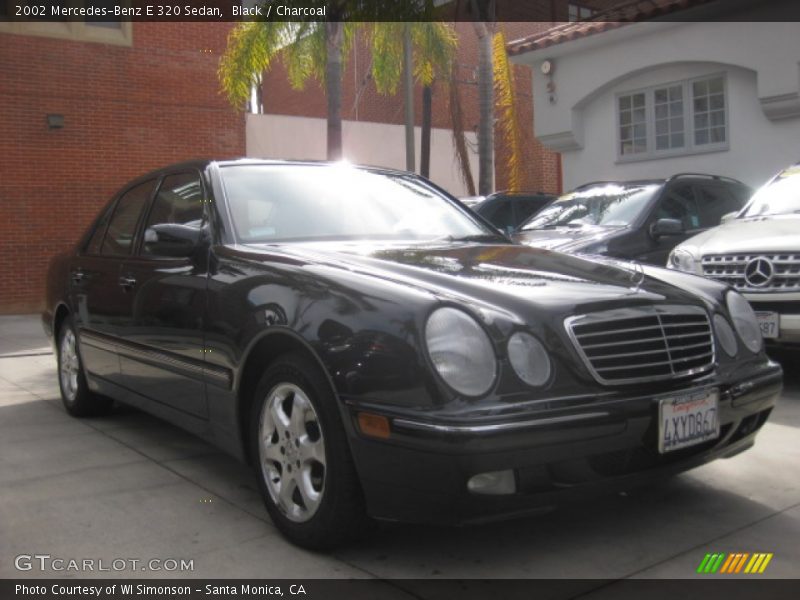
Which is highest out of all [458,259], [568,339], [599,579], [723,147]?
[723,147]

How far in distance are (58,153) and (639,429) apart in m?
13.3

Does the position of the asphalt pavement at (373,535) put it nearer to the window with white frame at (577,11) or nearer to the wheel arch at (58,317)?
the wheel arch at (58,317)

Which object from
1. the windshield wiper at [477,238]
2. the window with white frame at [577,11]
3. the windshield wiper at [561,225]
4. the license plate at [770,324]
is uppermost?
the window with white frame at [577,11]

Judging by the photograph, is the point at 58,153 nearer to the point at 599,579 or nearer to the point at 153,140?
the point at 153,140

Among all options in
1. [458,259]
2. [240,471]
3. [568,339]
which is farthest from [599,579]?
[240,471]

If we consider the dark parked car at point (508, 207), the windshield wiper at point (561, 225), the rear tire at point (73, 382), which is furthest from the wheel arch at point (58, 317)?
the dark parked car at point (508, 207)

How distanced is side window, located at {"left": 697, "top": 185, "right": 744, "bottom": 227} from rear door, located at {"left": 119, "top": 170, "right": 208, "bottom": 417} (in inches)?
226

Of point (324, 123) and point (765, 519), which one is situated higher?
point (324, 123)

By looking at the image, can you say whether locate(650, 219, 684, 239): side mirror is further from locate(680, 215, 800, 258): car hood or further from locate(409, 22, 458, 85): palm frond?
locate(409, 22, 458, 85): palm frond

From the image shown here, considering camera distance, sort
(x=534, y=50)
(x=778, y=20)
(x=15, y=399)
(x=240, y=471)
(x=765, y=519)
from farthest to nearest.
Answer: (x=534, y=50) < (x=778, y=20) < (x=15, y=399) < (x=240, y=471) < (x=765, y=519)

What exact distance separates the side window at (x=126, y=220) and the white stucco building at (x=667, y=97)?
27.6 feet

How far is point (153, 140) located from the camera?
595 inches

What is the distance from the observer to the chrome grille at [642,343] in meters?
2.98

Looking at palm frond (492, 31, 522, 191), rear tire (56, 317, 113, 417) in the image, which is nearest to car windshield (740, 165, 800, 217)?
rear tire (56, 317, 113, 417)
